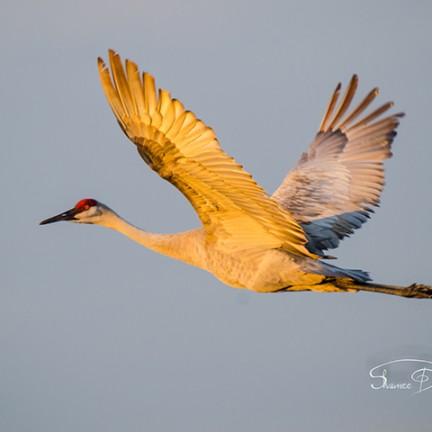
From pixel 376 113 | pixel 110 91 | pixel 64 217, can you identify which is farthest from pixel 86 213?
pixel 376 113

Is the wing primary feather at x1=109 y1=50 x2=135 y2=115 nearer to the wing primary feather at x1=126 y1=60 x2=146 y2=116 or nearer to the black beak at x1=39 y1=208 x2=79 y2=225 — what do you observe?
the wing primary feather at x1=126 y1=60 x2=146 y2=116

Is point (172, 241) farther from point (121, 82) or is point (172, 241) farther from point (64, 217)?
point (121, 82)

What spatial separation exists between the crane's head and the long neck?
0.14 m

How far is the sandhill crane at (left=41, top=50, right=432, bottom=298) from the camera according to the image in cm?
1109

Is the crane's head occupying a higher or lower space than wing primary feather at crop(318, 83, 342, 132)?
lower

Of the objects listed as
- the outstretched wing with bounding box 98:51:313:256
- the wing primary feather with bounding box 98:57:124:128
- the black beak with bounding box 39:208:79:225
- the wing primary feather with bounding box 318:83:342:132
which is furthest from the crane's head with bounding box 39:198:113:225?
the wing primary feather with bounding box 318:83:342:132

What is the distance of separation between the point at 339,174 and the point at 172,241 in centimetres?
304

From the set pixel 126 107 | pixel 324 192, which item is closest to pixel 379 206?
pixel 324 192

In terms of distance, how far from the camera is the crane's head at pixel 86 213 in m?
13.9

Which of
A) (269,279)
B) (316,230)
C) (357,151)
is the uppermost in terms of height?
(357,151)

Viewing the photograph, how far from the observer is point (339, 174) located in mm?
15117

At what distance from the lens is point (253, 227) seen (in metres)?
12.4

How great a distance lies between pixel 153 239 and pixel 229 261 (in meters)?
1.11

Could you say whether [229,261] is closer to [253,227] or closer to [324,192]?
[253,227]
